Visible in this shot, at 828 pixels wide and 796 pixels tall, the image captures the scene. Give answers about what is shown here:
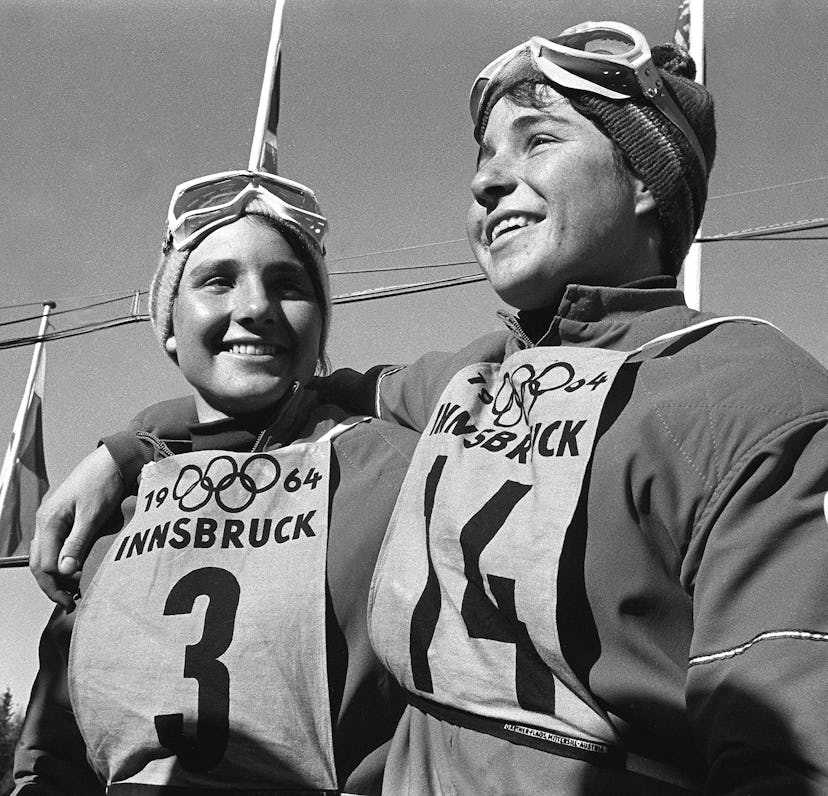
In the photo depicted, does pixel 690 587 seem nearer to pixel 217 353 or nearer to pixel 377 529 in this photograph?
pixel 377 529

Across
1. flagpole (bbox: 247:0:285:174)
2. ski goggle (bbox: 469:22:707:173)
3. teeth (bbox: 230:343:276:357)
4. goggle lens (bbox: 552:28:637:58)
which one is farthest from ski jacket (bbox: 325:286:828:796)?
flagpole (bbox: 247:0:285:174)

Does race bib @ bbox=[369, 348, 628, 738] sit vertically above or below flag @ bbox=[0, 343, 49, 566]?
above

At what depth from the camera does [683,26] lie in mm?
8773

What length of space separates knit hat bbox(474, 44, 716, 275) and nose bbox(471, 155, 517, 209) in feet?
0.67

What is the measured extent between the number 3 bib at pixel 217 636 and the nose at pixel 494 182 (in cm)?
71

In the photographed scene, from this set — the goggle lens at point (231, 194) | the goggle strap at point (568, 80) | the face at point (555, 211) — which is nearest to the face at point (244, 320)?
the goggle lens at point (231, 194)

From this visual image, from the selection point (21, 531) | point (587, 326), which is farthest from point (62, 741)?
point (21, 531)

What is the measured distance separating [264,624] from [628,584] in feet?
2.98

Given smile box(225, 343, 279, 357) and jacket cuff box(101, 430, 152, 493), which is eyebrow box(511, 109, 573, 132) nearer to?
smile box(225, 343, 279, 357)

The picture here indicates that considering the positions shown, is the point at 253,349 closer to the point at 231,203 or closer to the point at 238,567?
the point at 231,203

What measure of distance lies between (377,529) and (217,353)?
73cm

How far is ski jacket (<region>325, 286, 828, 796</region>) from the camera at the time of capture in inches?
58.0

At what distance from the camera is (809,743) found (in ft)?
4.39

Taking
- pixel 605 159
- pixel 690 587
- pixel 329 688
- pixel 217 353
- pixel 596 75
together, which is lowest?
pixel 329 688
